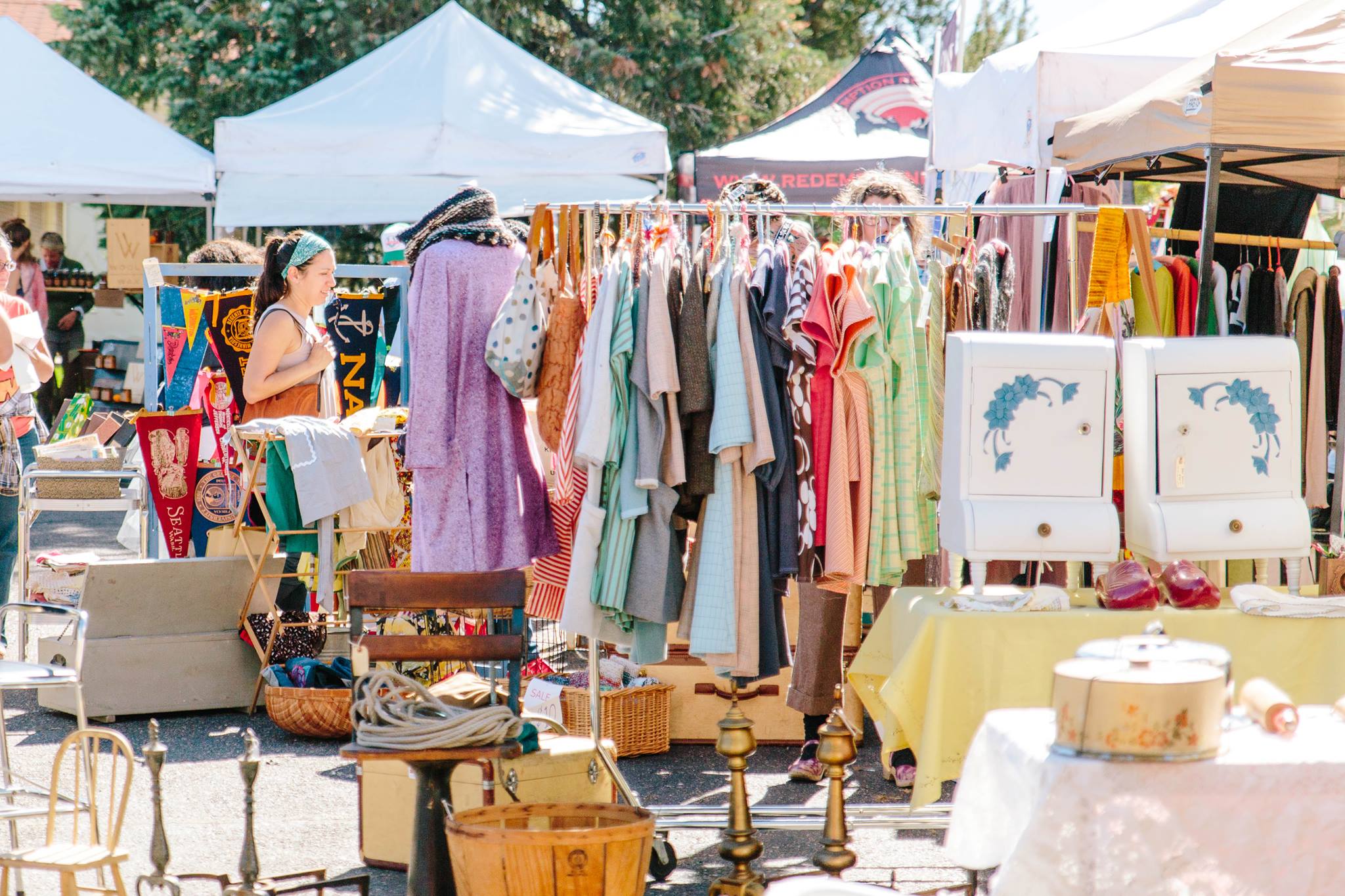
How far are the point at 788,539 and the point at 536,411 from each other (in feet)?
2.60

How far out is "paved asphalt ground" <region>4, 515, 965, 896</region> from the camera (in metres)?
4.10

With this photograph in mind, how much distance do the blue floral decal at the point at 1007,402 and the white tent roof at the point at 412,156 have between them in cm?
601

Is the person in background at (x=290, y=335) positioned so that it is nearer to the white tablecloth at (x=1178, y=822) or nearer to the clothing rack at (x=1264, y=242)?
the clothing rack at (x=1264, y=242)

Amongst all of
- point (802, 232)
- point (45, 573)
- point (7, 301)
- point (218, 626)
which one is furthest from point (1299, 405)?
point (45, 573)

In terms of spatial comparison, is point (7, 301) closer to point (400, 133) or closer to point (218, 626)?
point (218, 626)

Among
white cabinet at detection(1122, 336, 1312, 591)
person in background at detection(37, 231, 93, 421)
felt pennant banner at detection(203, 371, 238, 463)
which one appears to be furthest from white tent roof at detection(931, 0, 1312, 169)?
person in background at detection(37, 231, 93, 421)

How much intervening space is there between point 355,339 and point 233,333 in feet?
1.97

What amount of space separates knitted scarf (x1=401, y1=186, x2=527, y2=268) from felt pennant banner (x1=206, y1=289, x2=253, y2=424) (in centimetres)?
222

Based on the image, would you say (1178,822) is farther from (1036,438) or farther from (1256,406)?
(1256,406)

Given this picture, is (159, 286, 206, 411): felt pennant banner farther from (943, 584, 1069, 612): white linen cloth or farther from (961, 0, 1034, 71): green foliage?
(961, 0, 1034, 71): green foliage

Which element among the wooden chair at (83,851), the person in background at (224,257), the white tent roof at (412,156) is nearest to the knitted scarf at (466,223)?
the wooden chair at (83,851)

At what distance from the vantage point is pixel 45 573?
257 inches

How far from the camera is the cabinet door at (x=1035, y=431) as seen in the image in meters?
3.52

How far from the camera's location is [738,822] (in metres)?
3.77
